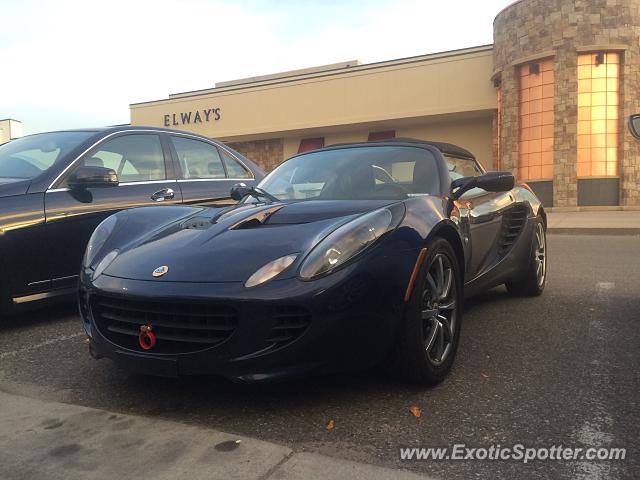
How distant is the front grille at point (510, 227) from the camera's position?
4.26m

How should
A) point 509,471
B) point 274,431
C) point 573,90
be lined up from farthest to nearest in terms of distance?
point 573,90 < point 274,431 < point 509,471

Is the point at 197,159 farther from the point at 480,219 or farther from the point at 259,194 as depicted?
the point at 480,219

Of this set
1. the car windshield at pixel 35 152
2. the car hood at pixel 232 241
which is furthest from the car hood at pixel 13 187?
the car hood at pixel 232 241

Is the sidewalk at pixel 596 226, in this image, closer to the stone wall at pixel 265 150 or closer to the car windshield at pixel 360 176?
the car windshield at pixel 360 176

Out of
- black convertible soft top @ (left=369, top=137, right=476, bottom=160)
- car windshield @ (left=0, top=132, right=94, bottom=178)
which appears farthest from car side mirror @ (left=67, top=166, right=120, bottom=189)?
black convertible soft top @ (left=369, top=137, right=476, bottom=160)

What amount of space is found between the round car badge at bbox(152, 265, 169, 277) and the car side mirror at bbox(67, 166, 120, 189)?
6.21 feet

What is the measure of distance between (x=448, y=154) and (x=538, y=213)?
4.77 ft

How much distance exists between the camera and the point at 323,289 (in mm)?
2414

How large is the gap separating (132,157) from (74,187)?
698mm

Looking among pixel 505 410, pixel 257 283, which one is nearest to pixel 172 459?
pixel 257 283

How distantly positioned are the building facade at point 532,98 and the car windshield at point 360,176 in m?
15.8

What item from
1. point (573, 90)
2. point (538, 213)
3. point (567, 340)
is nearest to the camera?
point (567, 340)

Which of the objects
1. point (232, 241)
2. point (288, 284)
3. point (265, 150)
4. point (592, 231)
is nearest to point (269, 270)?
point (288, 284)

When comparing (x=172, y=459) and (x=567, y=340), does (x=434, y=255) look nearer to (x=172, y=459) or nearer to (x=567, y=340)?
(x=567, y=340)
